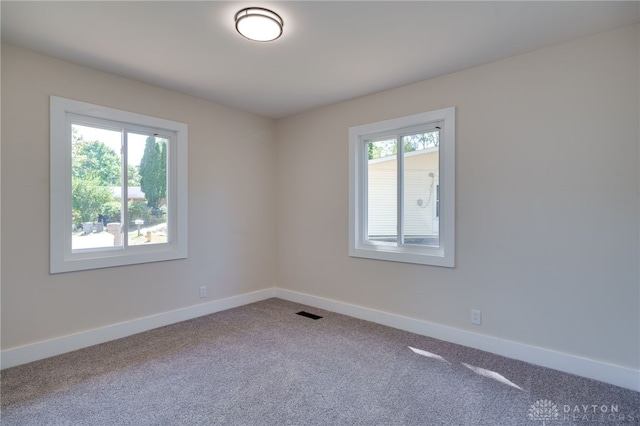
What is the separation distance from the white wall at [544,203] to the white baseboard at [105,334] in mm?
2018

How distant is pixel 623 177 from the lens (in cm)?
228

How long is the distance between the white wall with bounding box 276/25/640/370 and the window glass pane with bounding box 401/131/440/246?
0.93ft

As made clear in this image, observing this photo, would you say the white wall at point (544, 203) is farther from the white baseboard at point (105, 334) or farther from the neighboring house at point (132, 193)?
the neighboring house at point (132, 193)

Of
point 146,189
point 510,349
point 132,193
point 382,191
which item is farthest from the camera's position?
point 382,191

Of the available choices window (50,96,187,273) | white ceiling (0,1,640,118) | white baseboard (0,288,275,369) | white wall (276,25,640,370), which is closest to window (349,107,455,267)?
white wall (276,25,640,370)

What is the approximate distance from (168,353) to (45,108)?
234cm

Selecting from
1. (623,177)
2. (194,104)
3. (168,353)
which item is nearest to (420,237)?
(623,177)

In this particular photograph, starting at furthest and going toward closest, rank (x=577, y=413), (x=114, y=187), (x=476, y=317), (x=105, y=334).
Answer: (x=114, y=187)
(x=105, y=334)
(x=476, y=317)
(x=577, y=413)

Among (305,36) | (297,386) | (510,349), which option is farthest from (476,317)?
(305,36)

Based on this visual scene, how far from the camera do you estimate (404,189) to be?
3.53 metres

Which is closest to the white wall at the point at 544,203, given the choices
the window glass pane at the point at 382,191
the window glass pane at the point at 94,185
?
the window glass pane at the point at 382,191

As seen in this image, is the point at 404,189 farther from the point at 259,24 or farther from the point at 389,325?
the point at 259,24

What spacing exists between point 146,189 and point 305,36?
2327 millimetres

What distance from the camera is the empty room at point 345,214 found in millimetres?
2141
